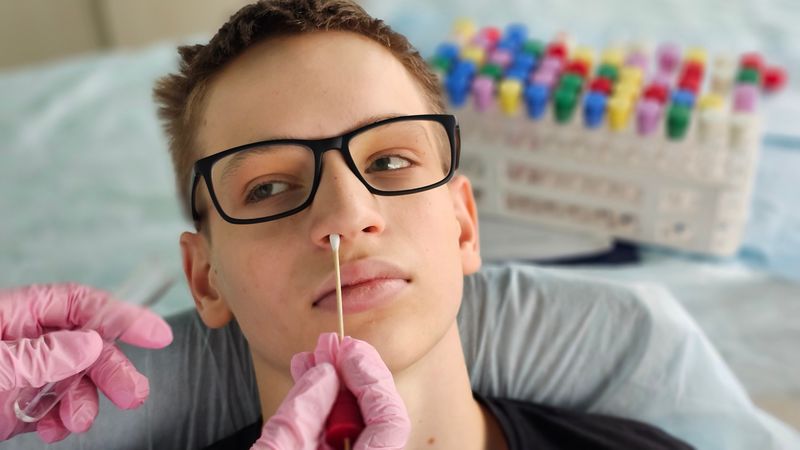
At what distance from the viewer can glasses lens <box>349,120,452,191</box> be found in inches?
33.7

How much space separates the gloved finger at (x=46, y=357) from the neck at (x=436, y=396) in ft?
0.66

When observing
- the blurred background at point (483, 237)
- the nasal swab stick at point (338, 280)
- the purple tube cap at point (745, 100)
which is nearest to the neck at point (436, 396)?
the nasal swab stick at point (338, 280)

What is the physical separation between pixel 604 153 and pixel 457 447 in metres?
0.90

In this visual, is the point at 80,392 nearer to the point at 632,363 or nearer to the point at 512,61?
the point at 632,363

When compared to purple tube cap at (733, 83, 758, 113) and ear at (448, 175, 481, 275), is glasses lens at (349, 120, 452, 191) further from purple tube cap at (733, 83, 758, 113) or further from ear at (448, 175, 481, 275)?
purple tube cap at (733, 83, 758, 113)

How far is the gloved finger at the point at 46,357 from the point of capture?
0.79 m

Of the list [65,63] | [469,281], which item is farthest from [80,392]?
[65,63]

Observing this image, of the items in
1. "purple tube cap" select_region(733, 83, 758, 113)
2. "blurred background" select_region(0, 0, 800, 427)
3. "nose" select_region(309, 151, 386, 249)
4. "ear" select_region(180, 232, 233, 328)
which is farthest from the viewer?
"purple tube cap" select_region(733, 83, 758, 113)

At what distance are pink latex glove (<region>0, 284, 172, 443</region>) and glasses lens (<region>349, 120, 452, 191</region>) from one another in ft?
1.01

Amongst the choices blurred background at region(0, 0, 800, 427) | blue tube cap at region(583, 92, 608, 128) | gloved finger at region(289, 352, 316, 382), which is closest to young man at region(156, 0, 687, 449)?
gloved finger at region(289, 352, 316, 382)

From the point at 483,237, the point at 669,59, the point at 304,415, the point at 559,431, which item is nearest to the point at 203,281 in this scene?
the point at 304,415

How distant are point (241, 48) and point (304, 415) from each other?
42cm

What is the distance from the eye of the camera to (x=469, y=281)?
119 centimetres

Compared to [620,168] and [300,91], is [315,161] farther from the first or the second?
[620,168]
